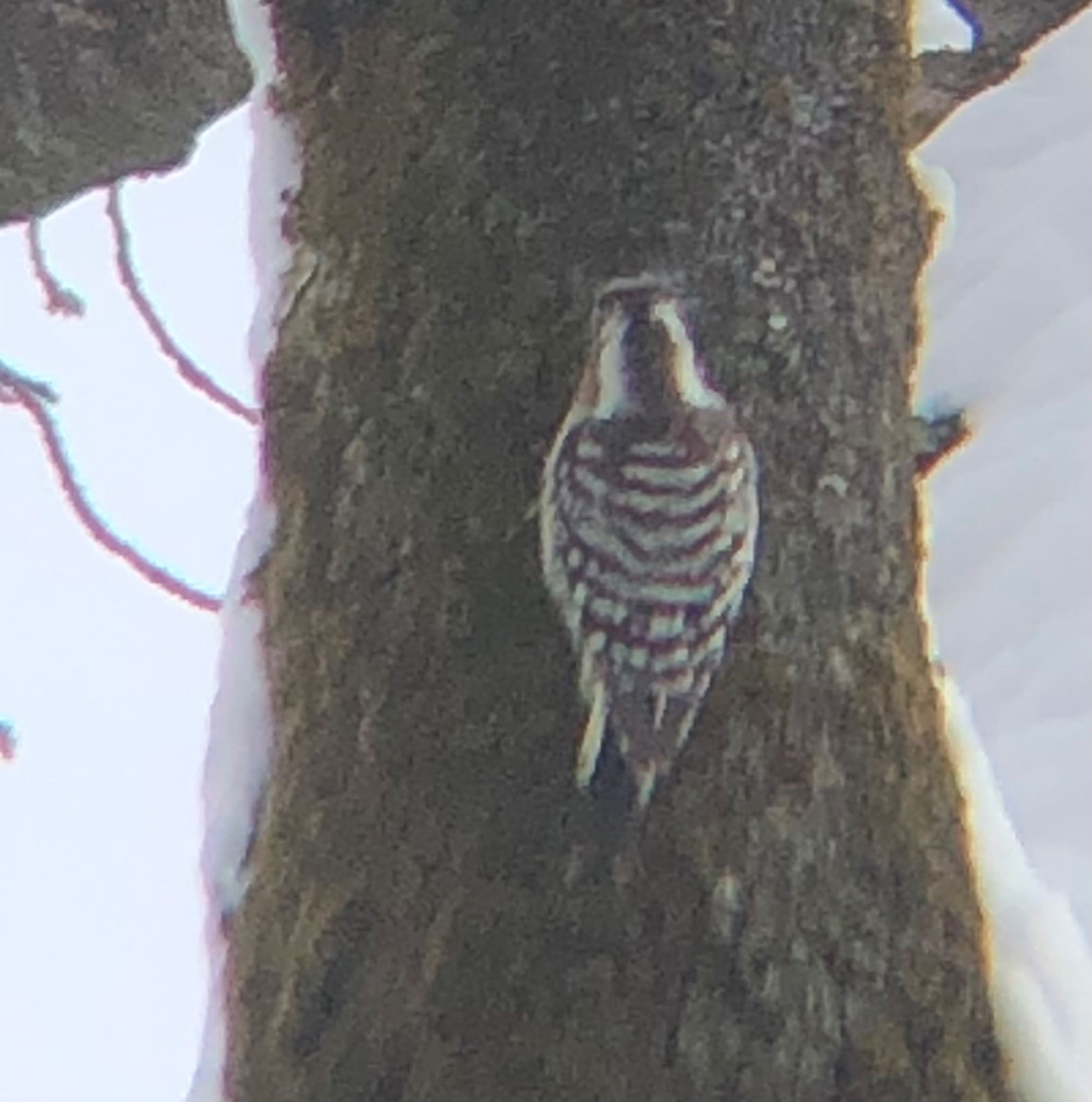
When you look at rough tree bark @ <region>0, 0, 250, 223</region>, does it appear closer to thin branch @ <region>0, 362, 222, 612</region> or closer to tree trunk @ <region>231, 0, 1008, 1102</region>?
tree trunk @ <region>231, 0, 1008, 1102</region>

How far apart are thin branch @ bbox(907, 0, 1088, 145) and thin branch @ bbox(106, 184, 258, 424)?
60cm

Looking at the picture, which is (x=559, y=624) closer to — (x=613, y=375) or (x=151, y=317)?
(x=613, y=375)

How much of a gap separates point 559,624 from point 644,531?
0.03 meters

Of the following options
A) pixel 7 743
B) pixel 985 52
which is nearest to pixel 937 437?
pixel 985 52

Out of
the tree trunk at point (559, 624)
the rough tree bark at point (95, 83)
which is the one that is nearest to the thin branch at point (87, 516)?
the rough tree bark at point (95, 83)

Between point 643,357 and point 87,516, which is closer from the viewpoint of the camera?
point 643,357

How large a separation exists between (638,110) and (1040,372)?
1.78 ft

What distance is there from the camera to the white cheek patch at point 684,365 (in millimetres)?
457

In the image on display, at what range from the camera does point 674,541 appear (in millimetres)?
464

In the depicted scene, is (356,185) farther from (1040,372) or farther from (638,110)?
(1040,372)

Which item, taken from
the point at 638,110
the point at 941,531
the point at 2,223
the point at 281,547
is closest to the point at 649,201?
the point at 638,110

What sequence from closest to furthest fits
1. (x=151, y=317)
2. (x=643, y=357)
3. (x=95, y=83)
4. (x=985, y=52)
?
(x=643, y=357), (x=95, y=83), (x=985, y=52), (x=151, y=317)

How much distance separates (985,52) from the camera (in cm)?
89

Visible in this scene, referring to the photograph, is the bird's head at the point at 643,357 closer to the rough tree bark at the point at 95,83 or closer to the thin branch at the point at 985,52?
the rough tree bark at the point at 95,83
